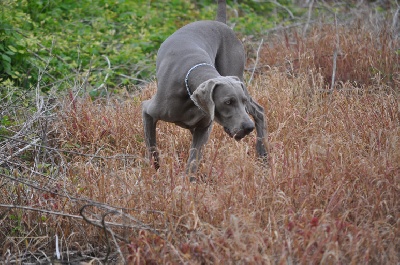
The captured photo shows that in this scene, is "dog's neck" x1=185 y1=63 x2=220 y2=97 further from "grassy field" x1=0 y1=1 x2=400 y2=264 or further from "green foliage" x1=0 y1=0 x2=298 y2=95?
"green foliage" x1=0 y1=0 x2=298 y2=95

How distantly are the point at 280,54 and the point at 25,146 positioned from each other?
338 cm

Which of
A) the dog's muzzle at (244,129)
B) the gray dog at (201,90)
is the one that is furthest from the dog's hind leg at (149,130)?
the dog's muzzle at (244,129)

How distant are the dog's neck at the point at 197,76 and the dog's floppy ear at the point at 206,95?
0.14m

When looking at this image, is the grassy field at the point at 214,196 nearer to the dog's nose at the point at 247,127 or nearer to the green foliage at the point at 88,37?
the dog's nose at the point at 247,127

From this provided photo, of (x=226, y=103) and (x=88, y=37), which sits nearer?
(x=226, y=103)

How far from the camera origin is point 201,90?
4.44 meters

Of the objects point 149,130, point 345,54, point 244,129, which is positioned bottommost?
point 345,54

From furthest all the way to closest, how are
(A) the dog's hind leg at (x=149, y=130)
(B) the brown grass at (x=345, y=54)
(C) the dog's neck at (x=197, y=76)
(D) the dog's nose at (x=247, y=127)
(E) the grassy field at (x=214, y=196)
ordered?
(B) the brown grass at (x=345, y=54) < (A) the dog's hind leg at (x=149, y=130) < (C) the dog's neck at (x=197, y=76) < (D) the dog's nose at (x=247, y=127) < (E) the grassy field at (x=214, y=196)

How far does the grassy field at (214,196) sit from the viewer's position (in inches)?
134

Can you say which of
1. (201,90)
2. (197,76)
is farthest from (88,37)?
(201,90)

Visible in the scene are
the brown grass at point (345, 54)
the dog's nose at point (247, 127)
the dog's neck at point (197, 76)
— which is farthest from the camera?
the brown grass at point (345, 54)

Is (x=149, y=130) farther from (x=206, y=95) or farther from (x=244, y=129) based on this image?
(x=244, y=129)

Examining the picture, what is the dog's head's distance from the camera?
4430 millimetres

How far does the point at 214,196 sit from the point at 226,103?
2.55 ft
